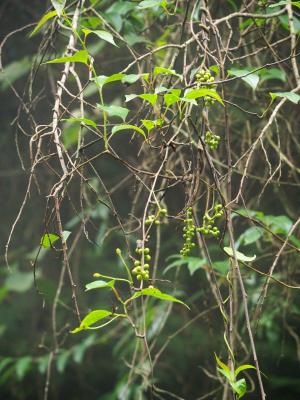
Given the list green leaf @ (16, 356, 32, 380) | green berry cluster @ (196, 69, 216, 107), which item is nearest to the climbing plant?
green berry cluster @ (196, 69, 216, 107)

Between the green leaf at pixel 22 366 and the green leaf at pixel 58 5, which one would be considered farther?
the green leaf at pixel 22 366

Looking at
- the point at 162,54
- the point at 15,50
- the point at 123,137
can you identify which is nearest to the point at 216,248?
the point at 123,137

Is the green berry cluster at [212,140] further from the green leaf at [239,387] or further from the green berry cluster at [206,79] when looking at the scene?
the green leaf at [239,387]

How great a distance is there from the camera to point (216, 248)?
2.32 meters

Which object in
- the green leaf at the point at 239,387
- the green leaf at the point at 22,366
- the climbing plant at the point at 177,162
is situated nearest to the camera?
the green leaf at the point at 239,387

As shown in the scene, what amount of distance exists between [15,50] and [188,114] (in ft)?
6.06

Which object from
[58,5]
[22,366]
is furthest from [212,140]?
[22,366]

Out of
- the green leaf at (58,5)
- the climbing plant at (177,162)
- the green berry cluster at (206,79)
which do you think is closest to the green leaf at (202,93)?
the climbing plant at (177,162)

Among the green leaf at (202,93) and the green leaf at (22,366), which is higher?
the green leaf at (202,93)

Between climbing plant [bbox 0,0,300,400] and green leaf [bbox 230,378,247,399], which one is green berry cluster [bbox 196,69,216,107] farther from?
green leaf [bbox 230,378,247,399]

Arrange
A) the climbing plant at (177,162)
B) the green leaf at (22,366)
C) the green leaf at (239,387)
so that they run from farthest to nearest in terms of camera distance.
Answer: the green leaf at (22,366), the climbing plant at (177,162), the green leaf at (239,387)

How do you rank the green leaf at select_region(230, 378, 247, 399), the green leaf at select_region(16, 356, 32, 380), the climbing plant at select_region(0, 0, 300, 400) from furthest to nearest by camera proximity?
1. the green leaf at select_region(16, 356, 32, 380)
2. the climbing plant at select_region(0, 0, 300, 400)
3. the green leaf at select_region(230, 378, 247, 399)

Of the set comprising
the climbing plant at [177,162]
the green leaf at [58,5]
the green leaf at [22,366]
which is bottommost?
the green leaf at [22,366]

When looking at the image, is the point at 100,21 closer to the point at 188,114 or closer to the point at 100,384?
the point at 188,114
